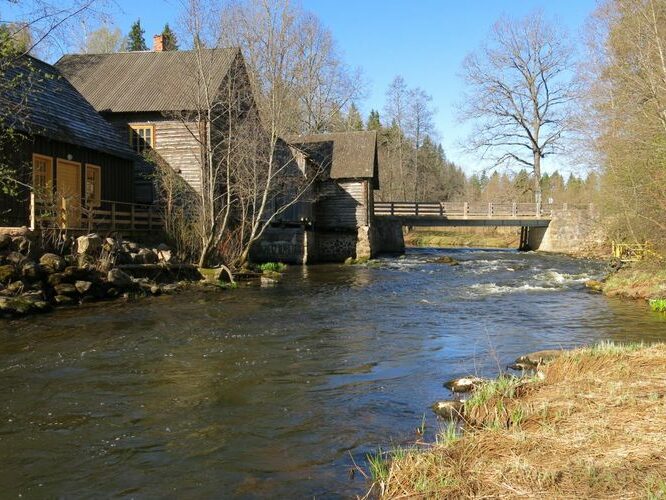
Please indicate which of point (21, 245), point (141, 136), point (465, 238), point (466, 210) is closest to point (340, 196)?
point (466, 210)

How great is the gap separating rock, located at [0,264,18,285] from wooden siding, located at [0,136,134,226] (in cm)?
162

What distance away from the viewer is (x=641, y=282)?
16594mm

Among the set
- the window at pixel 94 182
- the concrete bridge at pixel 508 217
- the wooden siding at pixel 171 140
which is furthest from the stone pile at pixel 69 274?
the concrete bridge at pixel 508 217

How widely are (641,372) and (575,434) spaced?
228 cm

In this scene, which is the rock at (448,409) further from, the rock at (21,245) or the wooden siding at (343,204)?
the wooden siding at (343,204)

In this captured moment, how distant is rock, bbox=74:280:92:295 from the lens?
14.6 m

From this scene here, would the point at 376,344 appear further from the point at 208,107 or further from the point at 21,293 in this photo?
the point at 208,107

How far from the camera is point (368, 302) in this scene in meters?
15.5

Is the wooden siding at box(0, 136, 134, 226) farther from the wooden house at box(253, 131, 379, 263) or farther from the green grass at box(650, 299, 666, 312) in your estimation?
the green grass at box(650, 299, 666, 312)

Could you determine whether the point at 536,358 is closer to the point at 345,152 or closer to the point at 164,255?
the point at 164,255

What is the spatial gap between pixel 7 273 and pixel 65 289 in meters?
1.34

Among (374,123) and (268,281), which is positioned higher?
(374,123)

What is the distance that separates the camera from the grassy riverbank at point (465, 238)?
5306cm

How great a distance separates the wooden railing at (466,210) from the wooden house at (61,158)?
73.6ft
